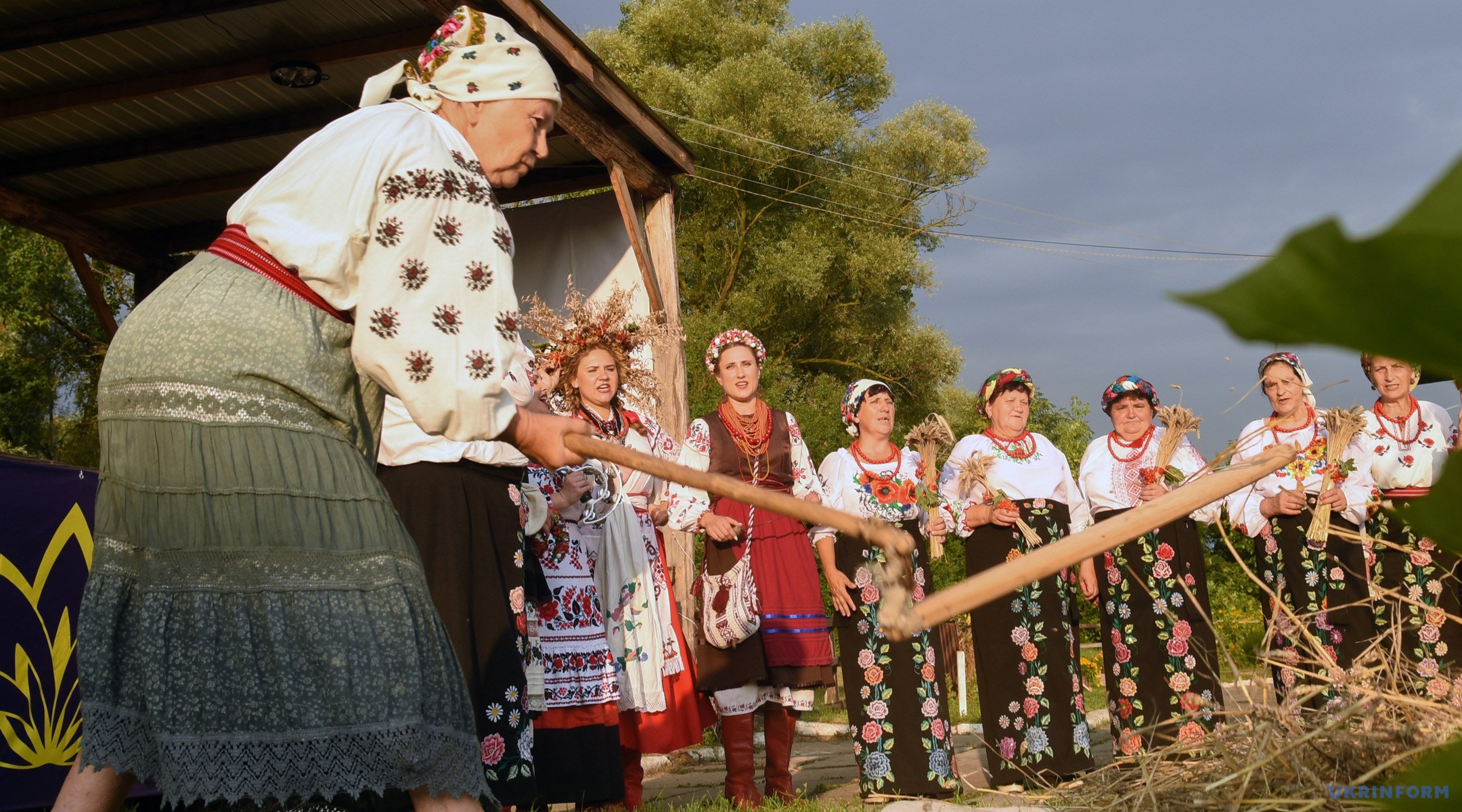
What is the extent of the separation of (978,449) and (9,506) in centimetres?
435

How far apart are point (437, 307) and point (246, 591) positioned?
1.81 ft

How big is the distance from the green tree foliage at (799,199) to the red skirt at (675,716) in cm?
1088

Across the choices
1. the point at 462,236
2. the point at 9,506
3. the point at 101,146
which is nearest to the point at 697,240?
the point at 101,146

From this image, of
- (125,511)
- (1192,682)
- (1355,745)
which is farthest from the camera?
(1192,682)

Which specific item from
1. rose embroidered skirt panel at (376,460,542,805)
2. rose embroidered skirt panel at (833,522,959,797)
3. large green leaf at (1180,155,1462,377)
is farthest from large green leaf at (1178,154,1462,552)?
rose embroidered skirt panel at (833,522,959,797)

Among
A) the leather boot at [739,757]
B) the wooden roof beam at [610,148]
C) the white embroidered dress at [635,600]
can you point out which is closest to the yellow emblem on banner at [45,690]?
the white embroidered dress at [635,600]

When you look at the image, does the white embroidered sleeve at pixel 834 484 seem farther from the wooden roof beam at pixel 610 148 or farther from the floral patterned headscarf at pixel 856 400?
the wooden roof beam at pixel 610 148

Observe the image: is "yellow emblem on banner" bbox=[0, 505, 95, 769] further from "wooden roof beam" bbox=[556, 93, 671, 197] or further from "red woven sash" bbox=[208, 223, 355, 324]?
"wooden roof beam" bbox=[556, 93, 671, 197]

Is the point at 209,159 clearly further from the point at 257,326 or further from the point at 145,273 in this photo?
the point at 257,326

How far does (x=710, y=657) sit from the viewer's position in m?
5.62

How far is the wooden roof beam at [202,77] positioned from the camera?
23.3 feet

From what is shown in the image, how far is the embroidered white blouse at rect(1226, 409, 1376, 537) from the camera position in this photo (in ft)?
21.8

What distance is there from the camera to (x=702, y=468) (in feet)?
19.0

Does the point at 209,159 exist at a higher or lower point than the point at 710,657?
higher
